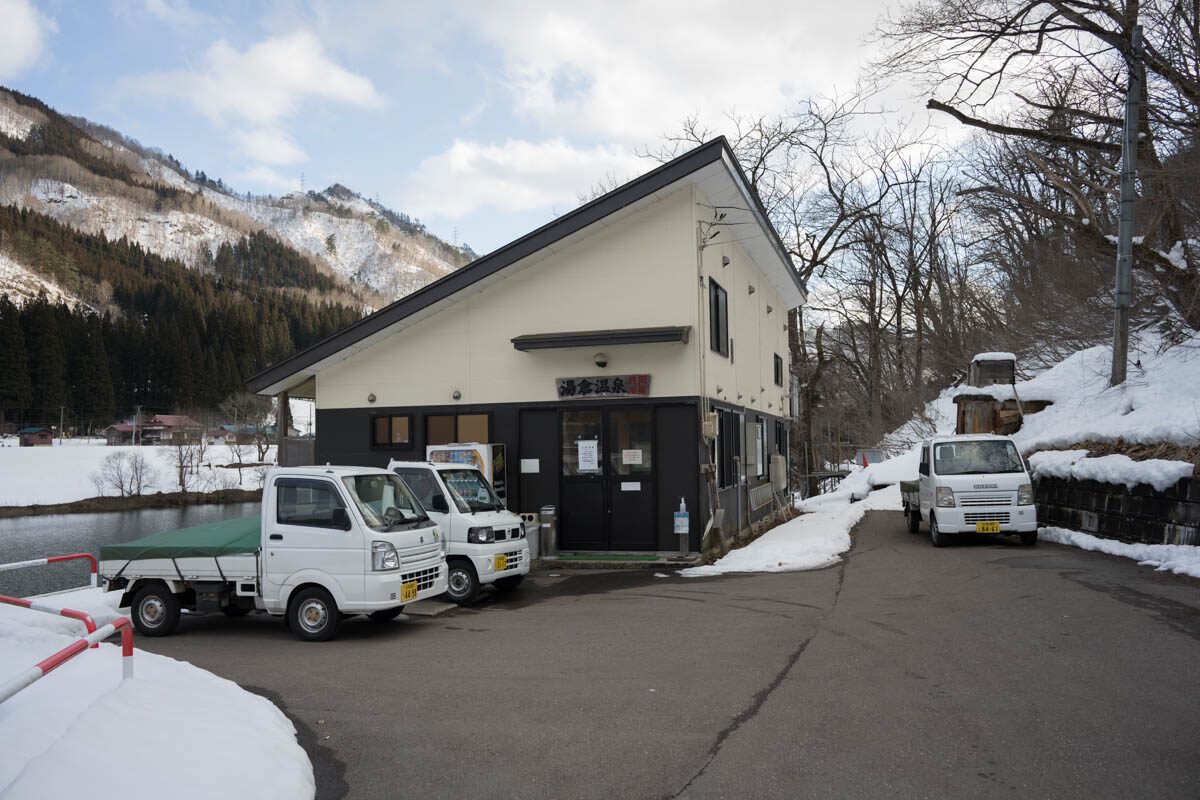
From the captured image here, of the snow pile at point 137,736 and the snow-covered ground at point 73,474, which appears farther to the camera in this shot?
the snow-covered ground at point 73,474

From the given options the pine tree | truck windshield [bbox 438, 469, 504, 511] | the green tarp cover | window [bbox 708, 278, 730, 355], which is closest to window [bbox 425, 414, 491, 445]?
truck windshield [bbox 438, 469, 504, 511]

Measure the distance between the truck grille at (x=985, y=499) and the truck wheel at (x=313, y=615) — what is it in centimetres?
1033

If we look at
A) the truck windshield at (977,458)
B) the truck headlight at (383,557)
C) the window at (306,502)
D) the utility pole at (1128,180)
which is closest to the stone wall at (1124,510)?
the truck windshield at (977,458)

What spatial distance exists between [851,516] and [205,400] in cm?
9620

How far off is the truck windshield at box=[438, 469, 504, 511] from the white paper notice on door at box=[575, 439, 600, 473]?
275 centimetres

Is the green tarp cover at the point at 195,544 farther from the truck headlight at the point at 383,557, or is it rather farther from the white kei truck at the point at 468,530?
the white kei truck at the point at 468,530

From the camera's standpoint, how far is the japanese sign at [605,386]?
48.3 feet

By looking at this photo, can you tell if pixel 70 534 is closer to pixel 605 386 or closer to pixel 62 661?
pixel 605 386

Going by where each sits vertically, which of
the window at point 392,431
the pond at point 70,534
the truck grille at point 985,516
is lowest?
the pond at point 70,534

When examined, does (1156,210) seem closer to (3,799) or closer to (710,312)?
(710,312)

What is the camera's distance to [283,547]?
30.0ft

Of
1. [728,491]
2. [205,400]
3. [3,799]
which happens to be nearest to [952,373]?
[728,491]

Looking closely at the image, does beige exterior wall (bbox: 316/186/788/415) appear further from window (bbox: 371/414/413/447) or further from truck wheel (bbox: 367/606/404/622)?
truck wheel (bbox: 367/606/404/622)

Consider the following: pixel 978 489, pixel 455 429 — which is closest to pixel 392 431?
pixel 455 429
